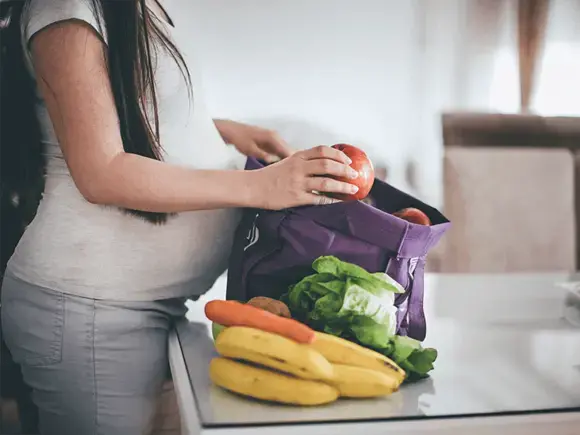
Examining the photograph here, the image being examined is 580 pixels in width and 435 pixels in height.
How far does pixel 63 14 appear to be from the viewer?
854 millimetres

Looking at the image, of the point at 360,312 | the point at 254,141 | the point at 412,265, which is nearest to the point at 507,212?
the point at 254,141

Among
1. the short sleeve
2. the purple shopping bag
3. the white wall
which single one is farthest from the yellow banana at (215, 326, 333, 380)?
the white wall

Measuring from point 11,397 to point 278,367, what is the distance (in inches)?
32.9

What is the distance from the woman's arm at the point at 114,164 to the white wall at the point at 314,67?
1446 mm

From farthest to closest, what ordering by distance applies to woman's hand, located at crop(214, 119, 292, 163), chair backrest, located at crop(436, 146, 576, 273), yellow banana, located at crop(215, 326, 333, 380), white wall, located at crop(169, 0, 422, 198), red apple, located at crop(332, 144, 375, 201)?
white wall, located at crop(169, 0, 422, 198) → chair backrest, located at crop(436, 146, 576, 273) → woman's hand, located at crop(214, 119, 292, 163) → red apple, located at crop(332, 144, 375, 201) → yellow banana, located at crop(215, 326, 333, 380)

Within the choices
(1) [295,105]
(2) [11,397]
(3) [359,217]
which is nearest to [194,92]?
(3) [359,217]

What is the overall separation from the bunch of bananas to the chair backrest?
959 mm

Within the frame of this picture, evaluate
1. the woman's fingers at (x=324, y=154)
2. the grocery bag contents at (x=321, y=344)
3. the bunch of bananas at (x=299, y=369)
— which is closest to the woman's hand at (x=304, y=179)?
the woman's fingers at (x=324, y=154)

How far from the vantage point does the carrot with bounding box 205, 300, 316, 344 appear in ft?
2.32

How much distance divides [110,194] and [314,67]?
5.50 feet

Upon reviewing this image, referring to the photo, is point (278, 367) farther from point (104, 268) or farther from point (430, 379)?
point (104, 268)

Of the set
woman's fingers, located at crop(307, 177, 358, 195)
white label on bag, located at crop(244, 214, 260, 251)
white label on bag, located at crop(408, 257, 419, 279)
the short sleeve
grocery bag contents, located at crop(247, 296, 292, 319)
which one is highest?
the short sleeve

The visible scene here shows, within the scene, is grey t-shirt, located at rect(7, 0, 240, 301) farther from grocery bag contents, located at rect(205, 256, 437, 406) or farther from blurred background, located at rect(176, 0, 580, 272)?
blurred background, located at rect(176, 0, 580, 272)

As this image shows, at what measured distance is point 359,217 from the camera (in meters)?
0.86
